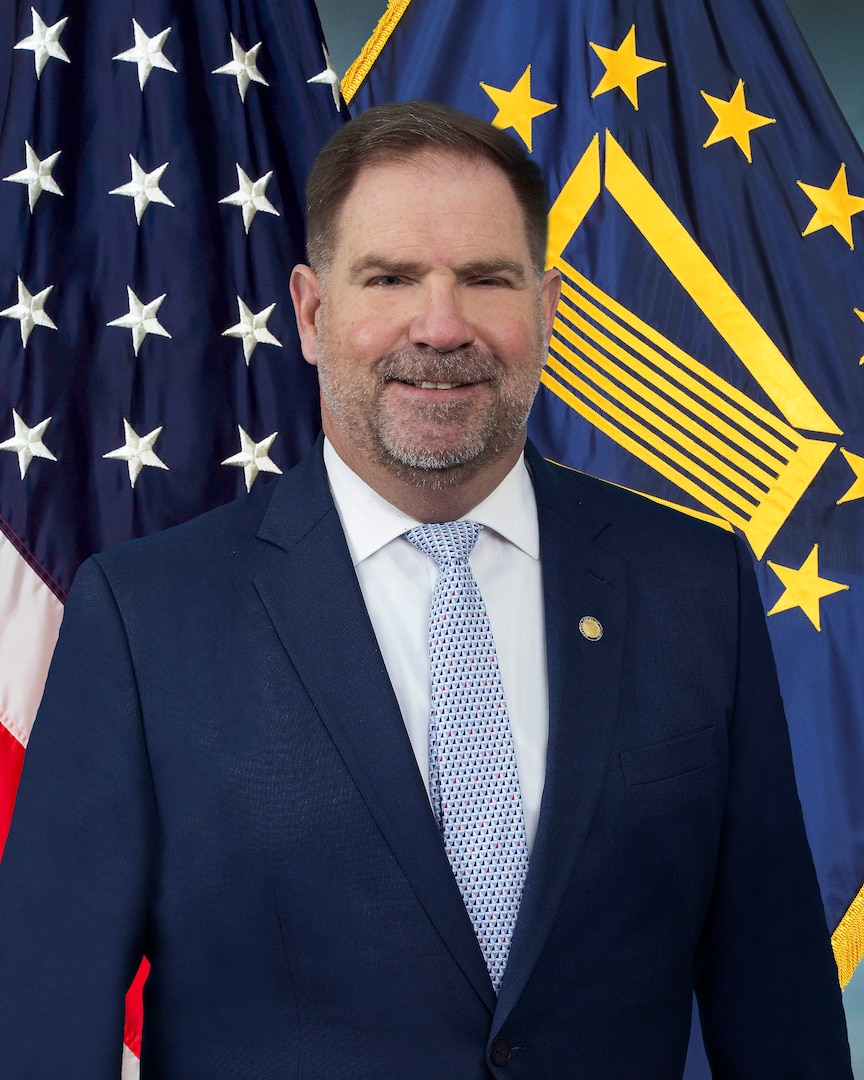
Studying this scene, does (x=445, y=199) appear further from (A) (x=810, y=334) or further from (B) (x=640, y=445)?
(A) (x=810, y=334)

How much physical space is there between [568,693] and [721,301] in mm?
1518

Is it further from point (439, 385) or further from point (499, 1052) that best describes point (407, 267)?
point (499, 1052)

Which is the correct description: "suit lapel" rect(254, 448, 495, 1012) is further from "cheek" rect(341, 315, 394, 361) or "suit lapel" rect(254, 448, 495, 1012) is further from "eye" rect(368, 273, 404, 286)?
"eye" rect(368, 273, 404, 286)

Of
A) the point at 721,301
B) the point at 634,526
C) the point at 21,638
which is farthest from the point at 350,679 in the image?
the point at 721,301

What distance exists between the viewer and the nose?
186 cm

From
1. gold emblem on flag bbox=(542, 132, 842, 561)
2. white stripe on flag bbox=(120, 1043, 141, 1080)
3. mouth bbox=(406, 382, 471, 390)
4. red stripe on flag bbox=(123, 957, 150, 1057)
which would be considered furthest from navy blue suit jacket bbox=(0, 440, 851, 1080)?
gold emblem on flag bbox=(542, 132, 842, 561)

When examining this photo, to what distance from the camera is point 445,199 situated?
75.6 inches

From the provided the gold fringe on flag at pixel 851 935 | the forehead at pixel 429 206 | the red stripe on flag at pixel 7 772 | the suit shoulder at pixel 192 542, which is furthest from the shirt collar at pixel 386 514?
the gold fringe on flag at pixel 851 935

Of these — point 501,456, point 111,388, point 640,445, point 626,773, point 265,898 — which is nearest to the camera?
point 265,898

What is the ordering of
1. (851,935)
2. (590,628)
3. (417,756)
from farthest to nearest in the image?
(851,935), (590,628), (417,756)

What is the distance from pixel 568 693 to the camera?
6.11ft

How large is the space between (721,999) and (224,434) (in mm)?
1591

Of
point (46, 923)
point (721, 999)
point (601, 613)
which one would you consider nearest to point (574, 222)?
point (601, 613)

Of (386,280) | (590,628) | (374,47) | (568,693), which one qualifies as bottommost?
(568,693)
